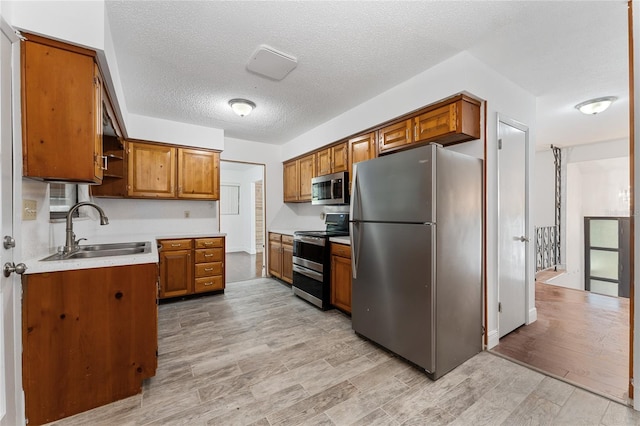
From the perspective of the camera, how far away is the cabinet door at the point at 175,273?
359 centimetres

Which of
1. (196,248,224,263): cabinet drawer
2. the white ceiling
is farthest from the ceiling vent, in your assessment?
(196,248,224,263): cabinet drawer

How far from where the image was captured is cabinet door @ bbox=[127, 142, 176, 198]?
3.65 metres

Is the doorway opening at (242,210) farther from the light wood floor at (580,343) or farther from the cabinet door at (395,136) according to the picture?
the light wood floor at (580,343)

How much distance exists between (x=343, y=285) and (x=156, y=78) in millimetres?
2990

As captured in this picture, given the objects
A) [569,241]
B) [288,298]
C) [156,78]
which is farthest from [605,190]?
[156,78]

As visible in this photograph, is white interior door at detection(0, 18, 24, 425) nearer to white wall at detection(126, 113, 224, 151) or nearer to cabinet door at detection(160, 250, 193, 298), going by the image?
cabinet door at detection(160, 250, 193, 298)

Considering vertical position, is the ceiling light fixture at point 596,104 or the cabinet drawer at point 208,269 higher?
the ceiling light fixture at point 596,104

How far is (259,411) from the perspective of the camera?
165 cm

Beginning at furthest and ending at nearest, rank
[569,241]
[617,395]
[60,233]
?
[569,241], [60,233], [617,395]

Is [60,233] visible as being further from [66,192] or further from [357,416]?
[357,416]

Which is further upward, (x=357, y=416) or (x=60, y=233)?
(x=60, y=233)

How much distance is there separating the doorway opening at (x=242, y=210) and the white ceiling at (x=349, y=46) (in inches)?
175

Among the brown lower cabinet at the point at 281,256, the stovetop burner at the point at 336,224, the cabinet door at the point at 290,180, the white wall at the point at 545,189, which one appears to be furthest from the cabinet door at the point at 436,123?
the white wall at the point at 545,189

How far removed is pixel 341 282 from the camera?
3.14 m
